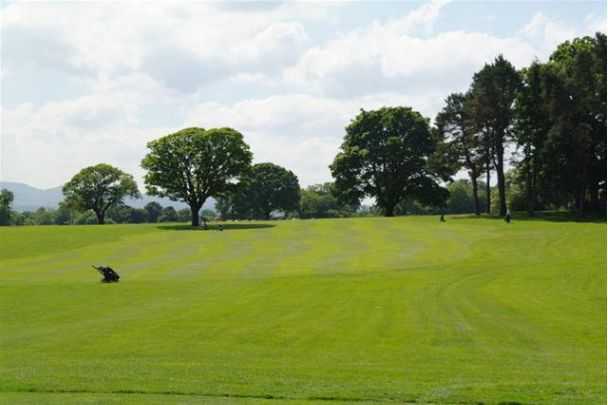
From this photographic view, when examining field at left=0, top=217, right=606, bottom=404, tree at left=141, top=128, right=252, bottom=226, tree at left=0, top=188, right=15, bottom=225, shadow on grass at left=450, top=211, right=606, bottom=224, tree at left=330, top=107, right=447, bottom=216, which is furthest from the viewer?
tree at left=0, top=188, right=15, bottom=225

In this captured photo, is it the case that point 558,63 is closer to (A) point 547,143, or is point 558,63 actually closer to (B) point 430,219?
(A) point 547,143

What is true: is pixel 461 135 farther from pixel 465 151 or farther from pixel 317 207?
pixel 317 207

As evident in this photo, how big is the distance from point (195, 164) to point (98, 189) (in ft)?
124

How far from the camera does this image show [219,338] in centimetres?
1938

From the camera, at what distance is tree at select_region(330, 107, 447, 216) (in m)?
98.8

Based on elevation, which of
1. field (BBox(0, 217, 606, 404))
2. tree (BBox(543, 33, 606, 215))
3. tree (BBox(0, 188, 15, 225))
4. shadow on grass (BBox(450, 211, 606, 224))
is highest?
tree (BBox(543, 33, 606, 215))

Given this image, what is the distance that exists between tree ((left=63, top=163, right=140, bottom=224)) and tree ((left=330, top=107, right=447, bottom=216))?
150ft

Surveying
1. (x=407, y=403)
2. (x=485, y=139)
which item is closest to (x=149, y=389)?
(x=407, y=403)

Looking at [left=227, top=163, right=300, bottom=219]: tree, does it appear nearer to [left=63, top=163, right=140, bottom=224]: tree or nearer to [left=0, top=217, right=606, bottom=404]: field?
[left=63, top=163, right=140, bottom=224]: tree

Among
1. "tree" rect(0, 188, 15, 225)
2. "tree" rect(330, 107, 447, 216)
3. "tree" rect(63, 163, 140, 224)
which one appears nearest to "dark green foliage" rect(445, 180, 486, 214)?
"tree" rect(330, 107, 447, 216)

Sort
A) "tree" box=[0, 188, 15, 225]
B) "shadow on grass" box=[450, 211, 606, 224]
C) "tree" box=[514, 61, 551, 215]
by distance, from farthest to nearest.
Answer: "tree" box=[0, 188, 15, 225] → "tree" box=[514, 61, 551, 215] → "shadow on grass" box=[450, 211, 606, 224]

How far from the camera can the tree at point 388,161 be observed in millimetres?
98750

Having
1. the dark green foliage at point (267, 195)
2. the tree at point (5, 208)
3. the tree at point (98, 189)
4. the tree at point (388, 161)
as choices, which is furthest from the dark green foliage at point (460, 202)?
the tree at point (5, 208)

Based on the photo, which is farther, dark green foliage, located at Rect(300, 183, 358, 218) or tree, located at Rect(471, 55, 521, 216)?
dark green foliage, located at Rect(300, 183, 358, 218)
